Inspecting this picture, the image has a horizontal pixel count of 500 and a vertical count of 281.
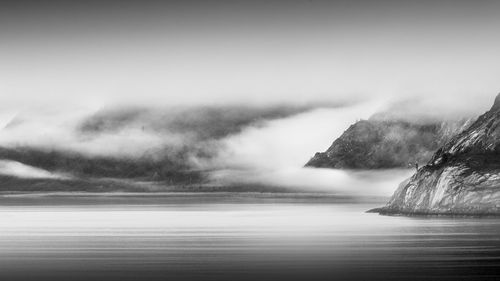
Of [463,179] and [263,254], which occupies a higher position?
[463,179]

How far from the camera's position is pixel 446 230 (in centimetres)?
12800

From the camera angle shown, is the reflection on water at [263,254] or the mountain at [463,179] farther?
the mountain at [463,179]

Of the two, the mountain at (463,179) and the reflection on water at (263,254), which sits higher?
the mountain at (463,179)

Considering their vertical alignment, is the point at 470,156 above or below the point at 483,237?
above

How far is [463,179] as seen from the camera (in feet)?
511

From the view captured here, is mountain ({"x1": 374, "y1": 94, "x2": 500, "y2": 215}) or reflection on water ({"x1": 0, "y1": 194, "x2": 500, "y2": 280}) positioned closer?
reflection on water ({"x1": 0, "y1": 194, "x2": 500, "y2": 280})

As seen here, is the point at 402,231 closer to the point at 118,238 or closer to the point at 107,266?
the point at 118,238

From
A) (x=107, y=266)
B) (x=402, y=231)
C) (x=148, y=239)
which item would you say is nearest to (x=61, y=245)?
(x=148, y=239)

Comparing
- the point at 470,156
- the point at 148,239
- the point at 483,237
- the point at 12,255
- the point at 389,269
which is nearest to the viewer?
the point at 389,269

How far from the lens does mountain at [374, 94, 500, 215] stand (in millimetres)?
153875

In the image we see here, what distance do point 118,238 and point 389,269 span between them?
57.0m

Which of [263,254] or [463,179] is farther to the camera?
[463,179]

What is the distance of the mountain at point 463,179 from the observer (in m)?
154

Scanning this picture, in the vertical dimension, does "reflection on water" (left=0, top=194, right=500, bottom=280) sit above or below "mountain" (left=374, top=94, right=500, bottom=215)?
below
